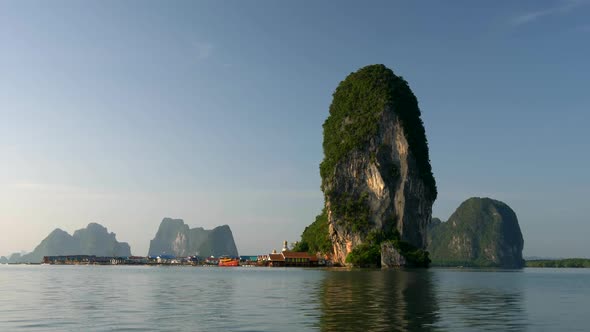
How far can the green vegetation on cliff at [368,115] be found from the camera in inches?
5694

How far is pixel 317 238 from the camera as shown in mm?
161000

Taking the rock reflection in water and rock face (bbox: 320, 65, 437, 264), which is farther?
rock face (bbox: 320, 65, 437, 264)

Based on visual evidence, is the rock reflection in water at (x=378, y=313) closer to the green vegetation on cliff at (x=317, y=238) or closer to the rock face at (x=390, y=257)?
the rock face at (x=390, y=257)

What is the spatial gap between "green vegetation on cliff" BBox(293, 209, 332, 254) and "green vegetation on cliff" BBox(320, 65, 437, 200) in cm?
1586

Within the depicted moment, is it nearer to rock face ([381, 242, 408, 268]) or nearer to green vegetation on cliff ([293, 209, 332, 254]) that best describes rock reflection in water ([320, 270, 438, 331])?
rock face ([381, 242, 408, 268])

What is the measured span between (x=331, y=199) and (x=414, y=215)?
69.4 feet

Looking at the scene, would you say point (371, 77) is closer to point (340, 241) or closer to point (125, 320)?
point (340, 241)

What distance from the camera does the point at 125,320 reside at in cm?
2356

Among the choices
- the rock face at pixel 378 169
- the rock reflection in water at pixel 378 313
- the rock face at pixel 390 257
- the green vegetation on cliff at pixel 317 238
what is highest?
the rock face at pixel 378 169

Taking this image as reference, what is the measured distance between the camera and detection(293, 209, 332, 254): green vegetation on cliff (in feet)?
500

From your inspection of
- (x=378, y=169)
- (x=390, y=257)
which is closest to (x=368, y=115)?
(x=378, y=169)

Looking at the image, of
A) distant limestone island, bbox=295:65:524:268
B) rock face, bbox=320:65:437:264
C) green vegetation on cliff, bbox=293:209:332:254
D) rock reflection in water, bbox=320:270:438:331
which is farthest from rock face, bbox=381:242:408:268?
rock reflection in water, bbox=320:270:438:331

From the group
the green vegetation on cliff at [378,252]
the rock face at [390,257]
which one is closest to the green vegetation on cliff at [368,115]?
the green vegetation on cliff at [378,252]

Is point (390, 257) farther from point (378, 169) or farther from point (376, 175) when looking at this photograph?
point (378, 169)
